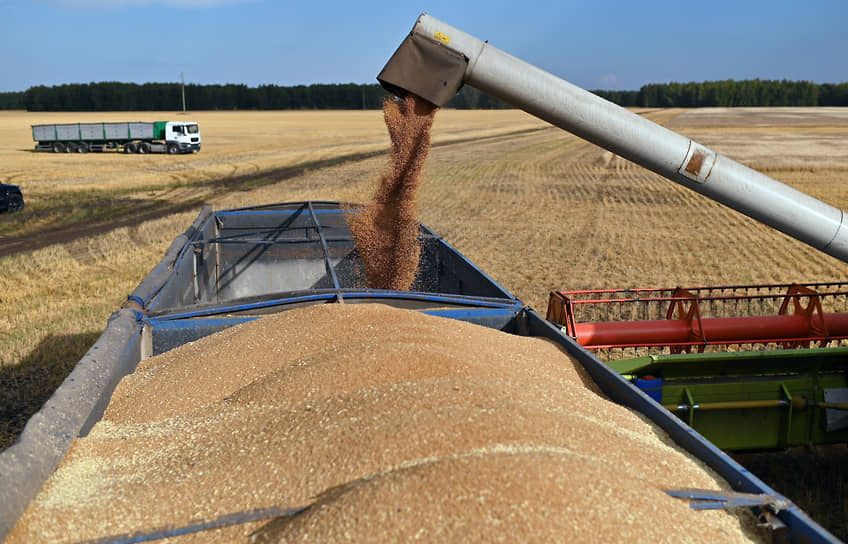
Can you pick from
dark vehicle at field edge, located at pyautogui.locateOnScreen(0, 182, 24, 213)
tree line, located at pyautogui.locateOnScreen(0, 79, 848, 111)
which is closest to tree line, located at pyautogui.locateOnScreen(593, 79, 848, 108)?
tree line, located at pyautogui.locateOnScreen(0, 79, 848, 111)

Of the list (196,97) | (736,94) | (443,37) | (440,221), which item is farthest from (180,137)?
(736,94)

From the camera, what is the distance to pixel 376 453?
219cm

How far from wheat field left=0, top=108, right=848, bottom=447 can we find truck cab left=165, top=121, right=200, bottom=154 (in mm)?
1508

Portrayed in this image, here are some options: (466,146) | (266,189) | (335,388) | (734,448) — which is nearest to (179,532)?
(335,388)

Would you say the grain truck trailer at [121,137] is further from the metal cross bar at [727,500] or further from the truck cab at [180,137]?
the metal cross bar at [727,500]

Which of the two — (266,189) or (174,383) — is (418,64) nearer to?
(174,383)

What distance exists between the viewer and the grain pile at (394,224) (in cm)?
488

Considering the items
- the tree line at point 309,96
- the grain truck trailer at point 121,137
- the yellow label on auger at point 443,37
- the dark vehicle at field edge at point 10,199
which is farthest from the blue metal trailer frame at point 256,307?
the tree line at point 309,96

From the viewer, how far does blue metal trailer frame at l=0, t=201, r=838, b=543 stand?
2188 millimetres

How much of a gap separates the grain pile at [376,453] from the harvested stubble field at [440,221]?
2653 mm

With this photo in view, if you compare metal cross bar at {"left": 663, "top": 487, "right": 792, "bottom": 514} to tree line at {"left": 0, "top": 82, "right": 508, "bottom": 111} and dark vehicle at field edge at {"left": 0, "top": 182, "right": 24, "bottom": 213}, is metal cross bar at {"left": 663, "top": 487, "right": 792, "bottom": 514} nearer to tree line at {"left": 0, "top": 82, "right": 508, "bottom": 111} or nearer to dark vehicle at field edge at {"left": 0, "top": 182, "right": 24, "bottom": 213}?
dark vehicle at field edge at {"left": 0, "top": 182, "right": 24, "bottom": 213}

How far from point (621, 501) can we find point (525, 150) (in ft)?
102

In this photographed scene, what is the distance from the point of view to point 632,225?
45.1ft

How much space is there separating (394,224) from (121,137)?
31663mm
